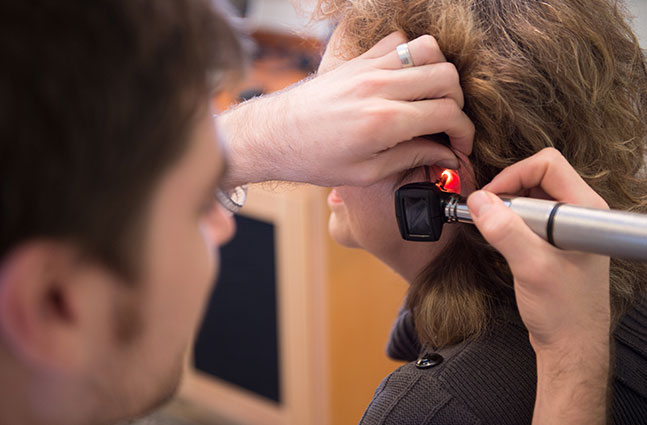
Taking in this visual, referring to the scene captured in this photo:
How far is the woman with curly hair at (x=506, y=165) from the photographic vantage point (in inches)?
34.5

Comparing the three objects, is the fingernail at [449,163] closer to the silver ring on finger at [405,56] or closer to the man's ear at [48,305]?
the silver ring on finger at [405,56]

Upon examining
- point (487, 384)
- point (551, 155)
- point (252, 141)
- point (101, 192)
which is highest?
point (101, 192)

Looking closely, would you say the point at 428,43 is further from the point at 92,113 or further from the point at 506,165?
the point at 92,113

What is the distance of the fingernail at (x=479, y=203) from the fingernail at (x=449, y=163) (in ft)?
0.47

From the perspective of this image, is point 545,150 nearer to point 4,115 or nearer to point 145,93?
point 145,93

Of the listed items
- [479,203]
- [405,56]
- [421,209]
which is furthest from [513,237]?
[405,56]

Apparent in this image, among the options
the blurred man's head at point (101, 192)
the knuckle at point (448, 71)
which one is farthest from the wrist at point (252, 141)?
the blurred man's head at point (101, 192)

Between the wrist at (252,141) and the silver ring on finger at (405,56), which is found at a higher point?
the silver ring on finger at (405,56)

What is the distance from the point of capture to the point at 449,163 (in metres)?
0.94

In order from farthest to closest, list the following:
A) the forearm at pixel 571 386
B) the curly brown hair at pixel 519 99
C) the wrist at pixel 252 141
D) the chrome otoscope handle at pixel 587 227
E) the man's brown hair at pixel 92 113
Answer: the wrist at pixel 252 141
the curly brown hair at pixel 519 99
the forearm at pixel 571 386
the chrome otoscope handle at pixel 587 227
the man's brown hair at pixel 92 113

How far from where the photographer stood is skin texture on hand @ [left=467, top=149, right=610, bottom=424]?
744 millimetres

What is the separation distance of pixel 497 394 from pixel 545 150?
0.30 metres

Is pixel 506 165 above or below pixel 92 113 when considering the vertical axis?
below

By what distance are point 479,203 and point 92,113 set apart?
0.43 metres
